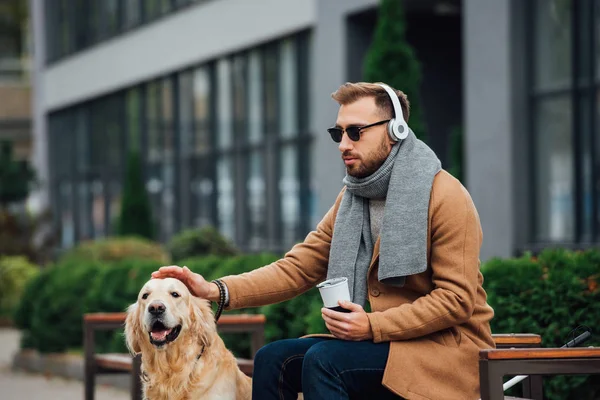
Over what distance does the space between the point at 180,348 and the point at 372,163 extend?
119 centimetres

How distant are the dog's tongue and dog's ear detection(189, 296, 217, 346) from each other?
0.13 meters

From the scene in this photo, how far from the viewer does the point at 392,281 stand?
4664 millimetres

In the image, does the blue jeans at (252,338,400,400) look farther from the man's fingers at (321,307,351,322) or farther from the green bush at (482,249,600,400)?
the green bush at (482,249,600,400)

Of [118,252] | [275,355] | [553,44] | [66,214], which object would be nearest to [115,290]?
[553,44]

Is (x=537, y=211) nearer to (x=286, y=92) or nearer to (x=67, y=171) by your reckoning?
(x=286, y=92)

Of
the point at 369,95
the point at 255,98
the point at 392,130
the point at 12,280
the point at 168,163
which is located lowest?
the point at 12,280

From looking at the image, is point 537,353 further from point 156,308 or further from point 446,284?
point 156,308

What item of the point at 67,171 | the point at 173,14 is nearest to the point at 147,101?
the point at 173,14

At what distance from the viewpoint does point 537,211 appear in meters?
15.4

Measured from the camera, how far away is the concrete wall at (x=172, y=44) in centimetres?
2136

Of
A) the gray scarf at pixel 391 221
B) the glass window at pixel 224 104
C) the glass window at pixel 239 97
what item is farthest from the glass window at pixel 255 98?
the gray scarf at pixel 391 221

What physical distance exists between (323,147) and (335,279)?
15.0 metres

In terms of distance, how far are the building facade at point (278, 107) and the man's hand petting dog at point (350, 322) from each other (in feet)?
33.8

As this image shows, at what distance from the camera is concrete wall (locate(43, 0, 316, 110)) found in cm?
2136
